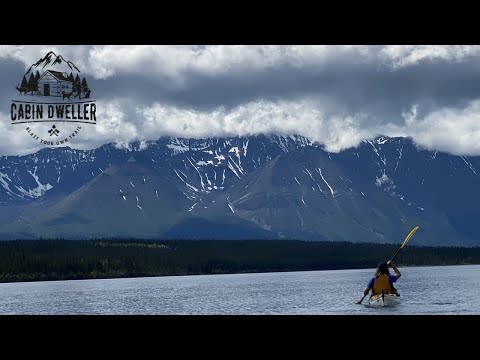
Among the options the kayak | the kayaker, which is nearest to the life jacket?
the kayaker

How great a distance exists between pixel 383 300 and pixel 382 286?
1610 millimetres

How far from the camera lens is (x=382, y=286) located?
88.2 meters

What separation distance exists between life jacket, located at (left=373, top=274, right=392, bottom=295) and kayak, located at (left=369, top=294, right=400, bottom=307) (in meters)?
0.50

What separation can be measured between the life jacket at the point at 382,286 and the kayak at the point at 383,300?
499mm

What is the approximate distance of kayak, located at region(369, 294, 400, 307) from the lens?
8694cm

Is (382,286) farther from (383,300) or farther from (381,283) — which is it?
(383,300)

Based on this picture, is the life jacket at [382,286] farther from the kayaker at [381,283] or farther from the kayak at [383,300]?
the kayak at [383,300]

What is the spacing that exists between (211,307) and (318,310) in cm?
1642

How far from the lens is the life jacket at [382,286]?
87938 millimetres

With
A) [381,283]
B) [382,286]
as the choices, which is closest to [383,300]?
[382,286]

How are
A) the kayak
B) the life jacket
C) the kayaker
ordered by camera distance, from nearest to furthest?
the kayak → the kayaker → the life jacket

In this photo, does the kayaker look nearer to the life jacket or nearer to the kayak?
the life jacket
